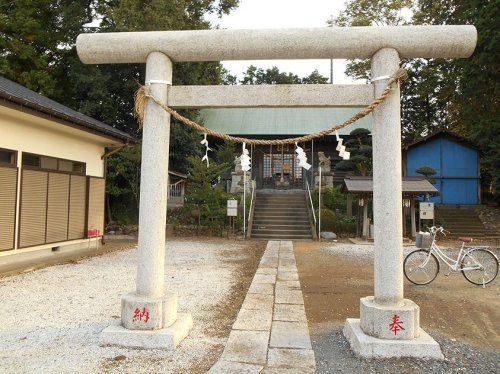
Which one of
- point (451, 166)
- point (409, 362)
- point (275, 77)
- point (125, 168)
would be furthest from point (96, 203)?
point (275, 77)

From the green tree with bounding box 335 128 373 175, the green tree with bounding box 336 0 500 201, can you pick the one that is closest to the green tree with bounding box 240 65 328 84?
the green tree with bounding box 336 0 500 201

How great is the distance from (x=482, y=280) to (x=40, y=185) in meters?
9.57

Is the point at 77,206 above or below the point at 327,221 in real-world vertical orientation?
above

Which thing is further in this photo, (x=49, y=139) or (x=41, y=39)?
(x=41, y=39)

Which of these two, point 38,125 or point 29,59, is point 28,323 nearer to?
point 38,125

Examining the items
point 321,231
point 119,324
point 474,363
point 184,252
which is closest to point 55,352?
point 119,324

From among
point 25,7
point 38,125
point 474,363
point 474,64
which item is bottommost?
point 474,363

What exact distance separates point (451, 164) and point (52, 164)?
19218mm

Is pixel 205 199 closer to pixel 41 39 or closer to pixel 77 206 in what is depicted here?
pixel 77 206

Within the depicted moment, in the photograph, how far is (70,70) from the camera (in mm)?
18547

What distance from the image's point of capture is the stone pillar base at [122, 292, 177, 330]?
3.65 m

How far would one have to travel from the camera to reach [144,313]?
3.66 metres

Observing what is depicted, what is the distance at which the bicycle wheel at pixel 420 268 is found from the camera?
6508mm

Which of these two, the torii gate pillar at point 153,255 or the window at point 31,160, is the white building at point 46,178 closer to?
the window at point 31,160
